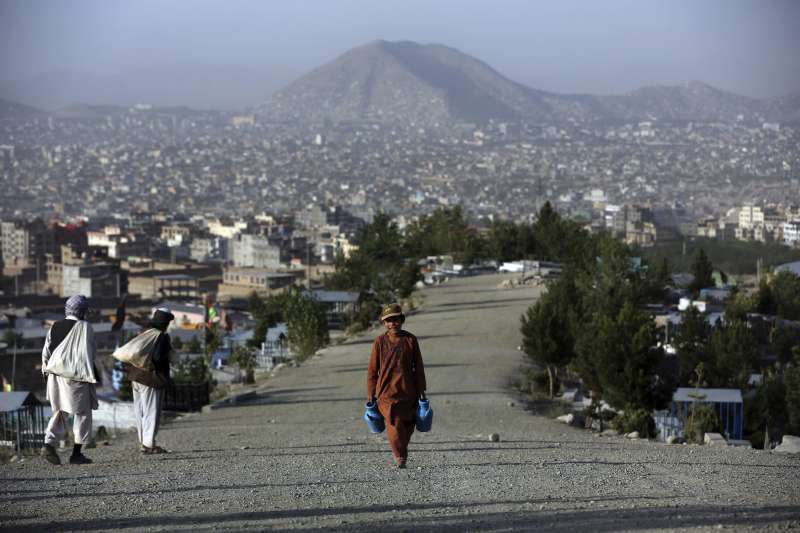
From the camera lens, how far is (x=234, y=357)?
76.0ft

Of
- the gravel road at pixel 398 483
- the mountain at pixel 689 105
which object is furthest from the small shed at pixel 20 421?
the mountain at pixel 689 105

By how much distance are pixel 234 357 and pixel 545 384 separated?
27.8ft

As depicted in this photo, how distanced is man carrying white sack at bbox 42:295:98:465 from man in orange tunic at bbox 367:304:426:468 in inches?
76.0

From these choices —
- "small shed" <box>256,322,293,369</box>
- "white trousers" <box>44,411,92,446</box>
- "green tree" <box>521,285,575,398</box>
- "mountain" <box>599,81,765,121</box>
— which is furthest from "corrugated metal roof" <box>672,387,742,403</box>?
"mountain" <box>599,81,765,121</box>

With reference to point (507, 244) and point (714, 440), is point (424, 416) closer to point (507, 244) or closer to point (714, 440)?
point (714, 440)

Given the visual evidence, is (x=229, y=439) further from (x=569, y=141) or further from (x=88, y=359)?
(x=569, y=141)

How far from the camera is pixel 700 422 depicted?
38.8 feet

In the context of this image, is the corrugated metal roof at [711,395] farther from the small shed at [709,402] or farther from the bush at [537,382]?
the bush at [537,382]

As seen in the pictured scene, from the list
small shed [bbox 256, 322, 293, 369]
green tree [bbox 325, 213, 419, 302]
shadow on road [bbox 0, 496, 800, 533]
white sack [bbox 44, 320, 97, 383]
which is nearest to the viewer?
shadow on road [bbox 0, 496, 800, 533]

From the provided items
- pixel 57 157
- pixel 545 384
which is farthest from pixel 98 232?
pixel 545 384

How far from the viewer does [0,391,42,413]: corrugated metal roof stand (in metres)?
10.9

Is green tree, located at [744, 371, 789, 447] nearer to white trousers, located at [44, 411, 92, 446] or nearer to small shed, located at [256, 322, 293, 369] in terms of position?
white trousers, located at [44, 411, 92, 446]

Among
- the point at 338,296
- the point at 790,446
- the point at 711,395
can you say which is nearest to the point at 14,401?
the point at 790,446

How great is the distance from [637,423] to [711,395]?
97cm
